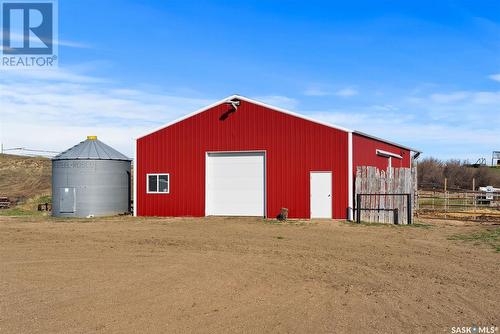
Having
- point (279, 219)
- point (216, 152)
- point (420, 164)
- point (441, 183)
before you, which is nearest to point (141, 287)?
point (279, 219)

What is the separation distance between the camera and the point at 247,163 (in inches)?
1002

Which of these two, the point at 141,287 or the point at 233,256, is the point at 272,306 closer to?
the point at 141,287

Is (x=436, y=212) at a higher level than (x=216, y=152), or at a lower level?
lower

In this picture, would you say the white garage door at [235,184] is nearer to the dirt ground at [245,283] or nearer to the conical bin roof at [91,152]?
the conical bin roof at [91,152]

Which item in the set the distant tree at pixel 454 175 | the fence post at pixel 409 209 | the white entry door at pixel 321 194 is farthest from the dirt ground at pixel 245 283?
the distant tree at pixel 454 175

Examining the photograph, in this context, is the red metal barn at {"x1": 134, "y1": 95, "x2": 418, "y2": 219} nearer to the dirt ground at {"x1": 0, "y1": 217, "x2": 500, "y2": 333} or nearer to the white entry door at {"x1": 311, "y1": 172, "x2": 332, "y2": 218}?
the white entry door at {"x1": 311, "y1": 172, "x2": 332, "y2": 218}

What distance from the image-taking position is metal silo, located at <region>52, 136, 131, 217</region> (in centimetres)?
2717

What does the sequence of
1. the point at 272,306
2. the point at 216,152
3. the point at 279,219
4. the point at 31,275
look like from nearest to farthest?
the point at 272,306 → the point at 31,275 → the point at 279,219 → the point at 216,152

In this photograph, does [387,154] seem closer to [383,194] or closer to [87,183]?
[383,194]

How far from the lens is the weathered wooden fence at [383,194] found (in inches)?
902

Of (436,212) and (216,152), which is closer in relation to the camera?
(216,152)

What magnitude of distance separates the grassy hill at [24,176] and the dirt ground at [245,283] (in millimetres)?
29741

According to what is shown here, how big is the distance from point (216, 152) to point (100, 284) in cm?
1607

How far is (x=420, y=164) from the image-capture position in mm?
76500
